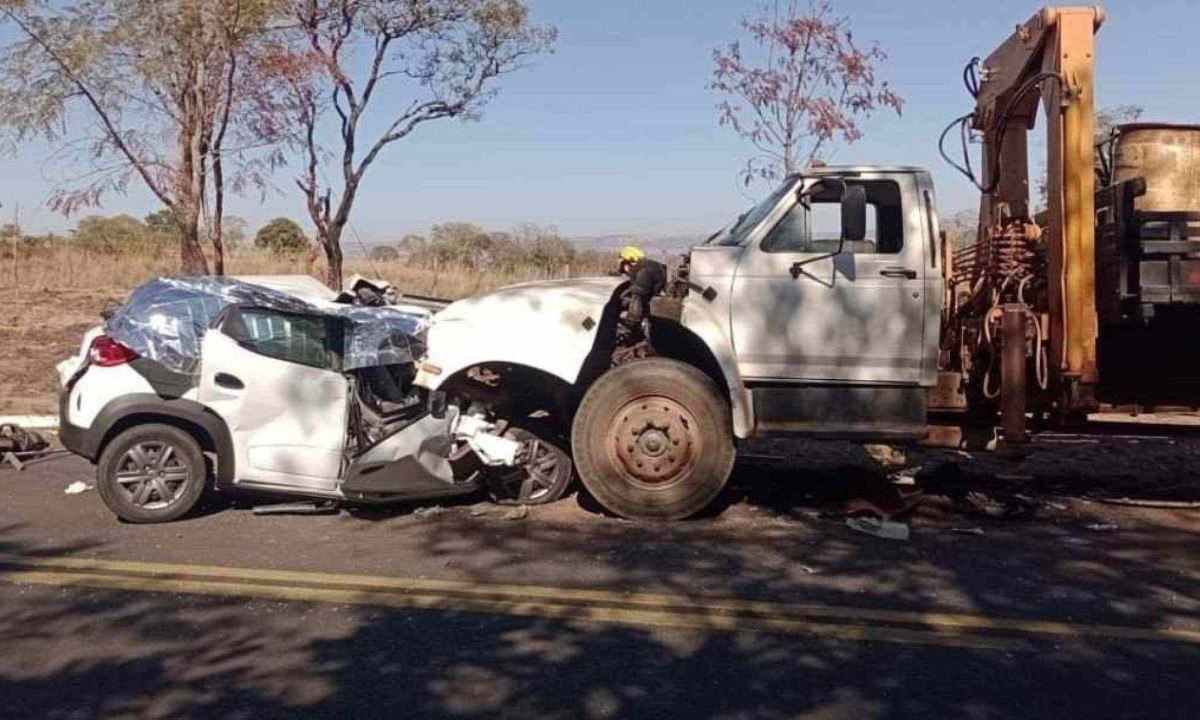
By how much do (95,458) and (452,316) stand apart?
255 centimetres

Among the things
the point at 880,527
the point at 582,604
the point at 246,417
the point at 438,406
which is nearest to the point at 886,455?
the point at 880,527

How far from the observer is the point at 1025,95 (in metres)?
8.54

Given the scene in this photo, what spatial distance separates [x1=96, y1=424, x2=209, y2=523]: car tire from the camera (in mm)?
7527

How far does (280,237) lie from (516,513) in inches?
1050

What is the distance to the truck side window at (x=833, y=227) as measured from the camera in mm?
7809

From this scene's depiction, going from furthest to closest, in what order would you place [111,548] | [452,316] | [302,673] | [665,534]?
[452,316], [665,534], [111,548], [302,673]

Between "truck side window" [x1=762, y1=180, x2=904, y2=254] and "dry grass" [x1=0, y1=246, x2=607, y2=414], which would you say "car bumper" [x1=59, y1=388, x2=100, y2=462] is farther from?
"dry grass" [x1=0, y1=246, x2=607, y2=414]

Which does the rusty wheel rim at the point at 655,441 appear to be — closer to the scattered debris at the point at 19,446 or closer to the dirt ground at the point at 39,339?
the scattered debris at the point at 19,446

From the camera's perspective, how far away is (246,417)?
7605 millimetres

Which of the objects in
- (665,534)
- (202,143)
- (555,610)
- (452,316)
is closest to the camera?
(555,610)

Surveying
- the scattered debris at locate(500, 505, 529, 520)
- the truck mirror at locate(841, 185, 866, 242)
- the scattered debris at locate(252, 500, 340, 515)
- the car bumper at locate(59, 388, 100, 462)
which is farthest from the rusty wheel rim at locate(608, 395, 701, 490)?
the car bumper at locate(59, 388, 100, 462)

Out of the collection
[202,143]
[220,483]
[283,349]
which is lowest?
[220,483]

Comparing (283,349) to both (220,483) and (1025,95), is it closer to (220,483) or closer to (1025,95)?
(220,483)

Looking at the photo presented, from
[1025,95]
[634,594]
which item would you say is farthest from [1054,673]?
[1025,95]
